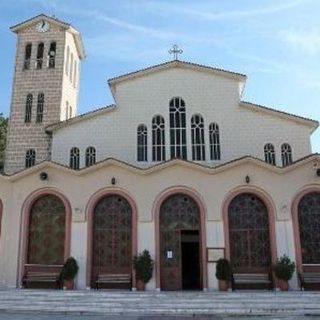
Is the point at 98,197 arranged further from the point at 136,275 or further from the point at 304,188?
the point at 304,188

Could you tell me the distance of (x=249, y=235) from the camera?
63.1ft

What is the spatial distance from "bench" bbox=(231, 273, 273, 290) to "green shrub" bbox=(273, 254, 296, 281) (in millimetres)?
660

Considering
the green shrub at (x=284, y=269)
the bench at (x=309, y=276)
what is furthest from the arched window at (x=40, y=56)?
the bench at (x=309, y=276)

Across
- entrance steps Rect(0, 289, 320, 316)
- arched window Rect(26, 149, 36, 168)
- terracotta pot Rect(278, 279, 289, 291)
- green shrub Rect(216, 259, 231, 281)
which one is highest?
arched window Rect(26, 149, 36, 168)

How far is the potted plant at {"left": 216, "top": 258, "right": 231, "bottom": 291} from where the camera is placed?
1808cm

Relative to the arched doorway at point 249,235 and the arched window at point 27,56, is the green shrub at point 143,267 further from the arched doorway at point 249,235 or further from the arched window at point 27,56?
the arched window at point 27,56

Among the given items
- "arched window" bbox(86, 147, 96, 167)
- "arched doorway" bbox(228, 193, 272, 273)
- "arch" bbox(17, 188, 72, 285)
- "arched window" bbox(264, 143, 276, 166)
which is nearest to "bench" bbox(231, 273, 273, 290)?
"arched doorway" bbox(228, 193, 272, 273)

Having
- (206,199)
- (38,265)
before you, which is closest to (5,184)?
(38,265)

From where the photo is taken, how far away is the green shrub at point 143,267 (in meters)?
18.3


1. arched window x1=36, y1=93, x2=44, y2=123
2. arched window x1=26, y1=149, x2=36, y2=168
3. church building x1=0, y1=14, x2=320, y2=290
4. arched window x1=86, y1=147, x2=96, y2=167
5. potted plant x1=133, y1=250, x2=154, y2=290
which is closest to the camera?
potted plant x1=133, y1=250, x2=154, y2=290

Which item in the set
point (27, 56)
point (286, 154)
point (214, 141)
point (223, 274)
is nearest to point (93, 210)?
point (223, 274)

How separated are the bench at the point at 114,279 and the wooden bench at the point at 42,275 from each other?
1.69 meters

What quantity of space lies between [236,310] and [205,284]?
4037 mm

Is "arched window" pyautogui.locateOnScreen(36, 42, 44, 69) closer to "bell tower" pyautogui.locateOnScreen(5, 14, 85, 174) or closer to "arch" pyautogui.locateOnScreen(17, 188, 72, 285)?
"bell tower" pyautogui.locateOnScreen(5, 14, 85, 174)
